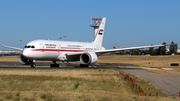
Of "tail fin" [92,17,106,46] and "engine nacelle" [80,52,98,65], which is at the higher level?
"tail fin" [92,17,106,46]

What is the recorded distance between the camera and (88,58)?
42.3 meters

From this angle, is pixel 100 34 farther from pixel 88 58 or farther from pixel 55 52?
pixel 55 52

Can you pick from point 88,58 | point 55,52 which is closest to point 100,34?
point 88,58

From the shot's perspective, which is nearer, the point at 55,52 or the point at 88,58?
the point at 55,52

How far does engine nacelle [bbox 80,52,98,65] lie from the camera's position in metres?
39.9

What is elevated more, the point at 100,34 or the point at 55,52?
the point at 100,34

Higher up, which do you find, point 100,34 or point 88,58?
point 100,34

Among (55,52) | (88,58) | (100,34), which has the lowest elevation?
(88,58)

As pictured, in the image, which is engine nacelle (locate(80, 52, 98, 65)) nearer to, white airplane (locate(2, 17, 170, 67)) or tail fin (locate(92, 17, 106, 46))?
white airplane (locate(2, 17, 170, 67))

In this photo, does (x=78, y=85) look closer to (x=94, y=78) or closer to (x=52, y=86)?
(x=52, y=86)

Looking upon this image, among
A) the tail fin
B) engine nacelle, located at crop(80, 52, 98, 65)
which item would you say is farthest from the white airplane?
the tail fin

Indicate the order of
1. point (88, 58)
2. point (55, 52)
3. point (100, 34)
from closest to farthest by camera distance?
point (55, 52)
point (88, 58)
point (100, 34)

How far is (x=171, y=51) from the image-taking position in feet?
557

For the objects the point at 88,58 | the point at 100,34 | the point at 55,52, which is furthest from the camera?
the point at 100,34
